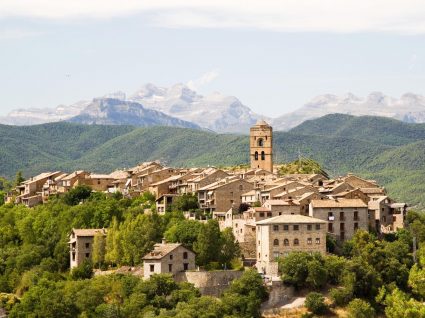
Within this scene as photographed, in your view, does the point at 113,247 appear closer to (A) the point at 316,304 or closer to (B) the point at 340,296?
(A) the point at 316,304

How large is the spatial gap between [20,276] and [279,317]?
22.1 metres

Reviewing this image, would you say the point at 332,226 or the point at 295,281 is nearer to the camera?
the point at 295,281

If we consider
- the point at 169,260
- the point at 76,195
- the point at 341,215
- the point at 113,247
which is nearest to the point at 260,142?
the point at 76,195

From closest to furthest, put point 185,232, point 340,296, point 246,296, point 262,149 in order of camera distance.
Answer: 1. point 246,296
2. point 340,296
3. point 185,232
4. point 262,149

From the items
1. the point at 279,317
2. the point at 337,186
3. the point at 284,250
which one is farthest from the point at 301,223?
the point at 337,186

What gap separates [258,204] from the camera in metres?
84.1

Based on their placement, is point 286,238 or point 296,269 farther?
point 286,238

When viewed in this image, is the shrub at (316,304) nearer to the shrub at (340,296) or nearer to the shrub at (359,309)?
the shrub at (340,296)

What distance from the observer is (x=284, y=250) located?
2953 inches

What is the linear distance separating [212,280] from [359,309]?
31.7 ft

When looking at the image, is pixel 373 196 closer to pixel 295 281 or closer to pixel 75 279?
pixel 295 281

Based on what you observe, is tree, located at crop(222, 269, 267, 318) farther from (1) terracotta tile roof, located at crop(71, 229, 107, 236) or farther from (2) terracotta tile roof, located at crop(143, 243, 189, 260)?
(1) terracotta tile roof, located at crop(71, 229, 107, 236)

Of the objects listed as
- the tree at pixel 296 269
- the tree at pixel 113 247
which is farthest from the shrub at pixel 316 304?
the tree at pixel 113 247

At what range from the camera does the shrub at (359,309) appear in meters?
70.3
